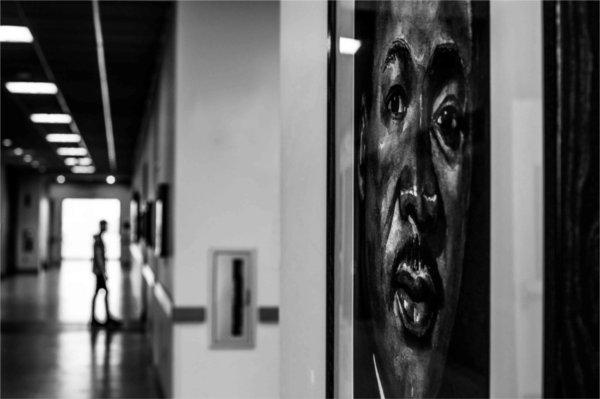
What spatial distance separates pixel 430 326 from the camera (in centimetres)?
144

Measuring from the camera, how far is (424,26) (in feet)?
4.95

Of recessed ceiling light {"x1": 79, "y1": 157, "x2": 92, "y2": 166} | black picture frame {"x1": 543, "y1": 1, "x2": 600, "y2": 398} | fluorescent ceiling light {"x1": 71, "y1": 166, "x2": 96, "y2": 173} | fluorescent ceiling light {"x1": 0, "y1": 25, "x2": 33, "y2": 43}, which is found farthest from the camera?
fluorescent ceiling light {"x1": 71, "y1": 166, "x2": 96, "y2": 173}

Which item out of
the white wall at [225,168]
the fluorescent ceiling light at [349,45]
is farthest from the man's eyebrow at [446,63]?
the white wall at [225,168]

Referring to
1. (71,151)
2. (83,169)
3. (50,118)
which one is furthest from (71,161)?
(50,118)

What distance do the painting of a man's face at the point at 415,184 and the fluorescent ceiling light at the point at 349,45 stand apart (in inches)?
6.4

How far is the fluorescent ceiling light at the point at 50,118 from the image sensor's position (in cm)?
1619

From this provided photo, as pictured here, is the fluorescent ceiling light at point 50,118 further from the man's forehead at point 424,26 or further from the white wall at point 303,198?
the man's forehead at point 424,26

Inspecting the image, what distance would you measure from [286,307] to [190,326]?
4584 millimetres

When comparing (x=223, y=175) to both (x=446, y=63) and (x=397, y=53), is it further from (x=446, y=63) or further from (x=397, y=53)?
(x=446, y=63)

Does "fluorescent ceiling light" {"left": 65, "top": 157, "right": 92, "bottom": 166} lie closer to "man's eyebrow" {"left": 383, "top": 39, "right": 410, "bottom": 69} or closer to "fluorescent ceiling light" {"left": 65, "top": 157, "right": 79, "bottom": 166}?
"fluorescent ceiling light" {"left": 65, "top": 157, "right": 79, "bottom": 166}

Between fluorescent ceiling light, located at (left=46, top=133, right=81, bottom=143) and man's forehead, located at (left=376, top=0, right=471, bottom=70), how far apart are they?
18.7 m

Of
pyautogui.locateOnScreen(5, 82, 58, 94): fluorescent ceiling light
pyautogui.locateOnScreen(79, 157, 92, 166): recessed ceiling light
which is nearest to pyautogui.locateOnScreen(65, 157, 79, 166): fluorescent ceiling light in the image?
pyautogui.locateOnScreen(79, 157, 92, 166): recessed ceiling light

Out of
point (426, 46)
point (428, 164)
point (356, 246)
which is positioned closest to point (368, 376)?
point (356, 246)

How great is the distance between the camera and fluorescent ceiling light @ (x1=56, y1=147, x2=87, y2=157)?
23.5 metres
